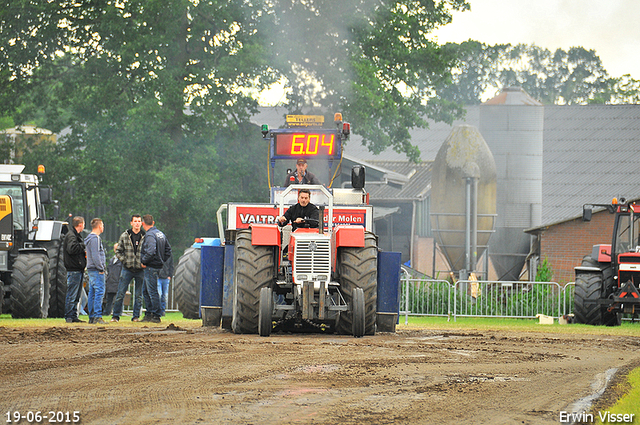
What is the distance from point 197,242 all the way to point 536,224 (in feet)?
69.3

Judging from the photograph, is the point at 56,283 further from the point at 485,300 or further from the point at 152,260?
the point at 485,300

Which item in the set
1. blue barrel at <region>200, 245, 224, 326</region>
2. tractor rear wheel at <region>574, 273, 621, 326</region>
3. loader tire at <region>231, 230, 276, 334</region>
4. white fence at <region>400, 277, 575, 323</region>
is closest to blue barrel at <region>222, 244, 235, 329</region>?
blue barrel at <region>200, 245, 224, 326</region>

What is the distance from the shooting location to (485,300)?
865 inches

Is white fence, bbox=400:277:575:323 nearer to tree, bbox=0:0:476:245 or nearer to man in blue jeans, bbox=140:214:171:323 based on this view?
man in blue jeans, bbox=140:214:171:323

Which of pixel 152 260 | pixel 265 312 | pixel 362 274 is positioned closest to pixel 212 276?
pixel 265 312

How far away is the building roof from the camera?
4362cm

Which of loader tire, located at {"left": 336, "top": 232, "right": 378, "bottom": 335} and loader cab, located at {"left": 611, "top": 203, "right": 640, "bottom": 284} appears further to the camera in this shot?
loader cab, located at {"left": 611, "top": 203, "right": 640, "bottom": 284}

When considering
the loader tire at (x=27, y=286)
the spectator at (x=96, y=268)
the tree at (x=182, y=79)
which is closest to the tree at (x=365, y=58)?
the tree at (x=182, y=79)

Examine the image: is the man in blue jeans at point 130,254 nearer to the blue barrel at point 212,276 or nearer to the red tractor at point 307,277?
the blue barrel at point 212,276

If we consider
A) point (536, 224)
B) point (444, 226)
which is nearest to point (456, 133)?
point (444, 226)

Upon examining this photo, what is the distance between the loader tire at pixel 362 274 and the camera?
12.5 meters

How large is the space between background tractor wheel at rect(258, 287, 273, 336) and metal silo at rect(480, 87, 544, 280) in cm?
2414

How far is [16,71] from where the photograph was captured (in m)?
30.8

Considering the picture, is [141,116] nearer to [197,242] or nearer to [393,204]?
[197,242]
